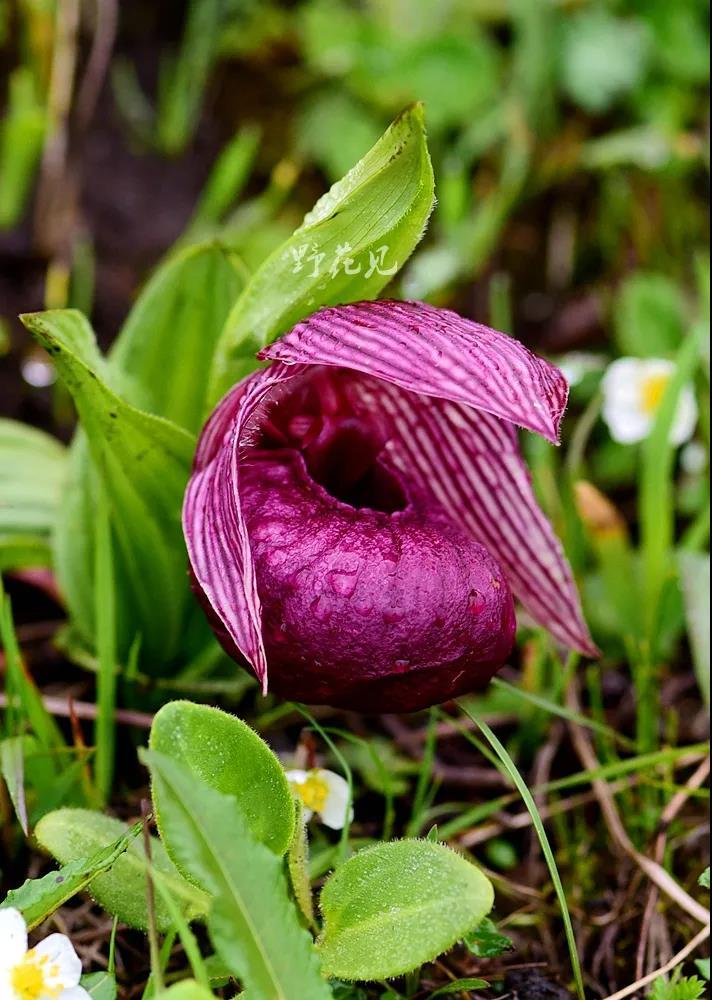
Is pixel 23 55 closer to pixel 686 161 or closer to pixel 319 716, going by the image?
pixel 686 161

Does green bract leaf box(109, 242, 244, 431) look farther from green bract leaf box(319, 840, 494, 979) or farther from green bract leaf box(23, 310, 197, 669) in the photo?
green bract leaf box(319, 840, 494, 979)

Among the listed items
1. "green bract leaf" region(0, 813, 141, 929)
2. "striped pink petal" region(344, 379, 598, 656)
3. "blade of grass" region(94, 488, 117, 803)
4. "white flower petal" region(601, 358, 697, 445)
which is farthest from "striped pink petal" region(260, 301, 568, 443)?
"white flower petal" region(601, 358, 697, 445)

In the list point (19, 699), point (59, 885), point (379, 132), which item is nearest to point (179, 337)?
point (19, 699)

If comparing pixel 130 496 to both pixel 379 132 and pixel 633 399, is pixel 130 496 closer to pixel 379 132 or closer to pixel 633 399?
pixel 633 399

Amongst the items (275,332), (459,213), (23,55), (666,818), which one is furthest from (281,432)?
(23,55)

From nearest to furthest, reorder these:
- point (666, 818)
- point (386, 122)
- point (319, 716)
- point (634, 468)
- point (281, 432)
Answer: point (281, 432) → point (666, 818) → point (319, 716) → point (634, 468) → point (386, 122)

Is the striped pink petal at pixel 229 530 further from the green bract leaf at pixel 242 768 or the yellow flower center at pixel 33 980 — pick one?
the yellow flower center at pixel 33 980
